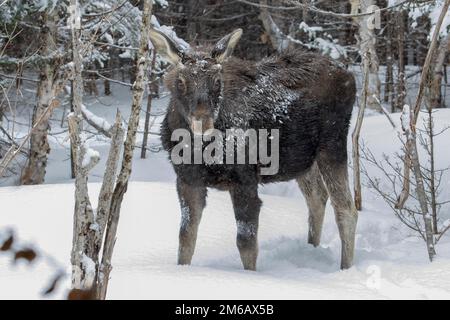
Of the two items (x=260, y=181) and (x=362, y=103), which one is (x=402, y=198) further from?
(x=260, y=181)

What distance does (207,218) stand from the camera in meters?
7.38

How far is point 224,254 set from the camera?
6504 mm

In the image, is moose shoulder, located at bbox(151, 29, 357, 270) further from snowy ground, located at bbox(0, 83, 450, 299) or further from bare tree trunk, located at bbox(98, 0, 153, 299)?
bare tree trunk, located at bbox(98, 0, 153, 299)

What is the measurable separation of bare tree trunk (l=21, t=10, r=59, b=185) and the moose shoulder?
183 inches

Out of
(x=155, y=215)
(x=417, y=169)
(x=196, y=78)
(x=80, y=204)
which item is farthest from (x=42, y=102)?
(x=80, y=204)

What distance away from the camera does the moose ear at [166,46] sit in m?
5.55

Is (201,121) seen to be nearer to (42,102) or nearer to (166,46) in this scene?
(166,46)

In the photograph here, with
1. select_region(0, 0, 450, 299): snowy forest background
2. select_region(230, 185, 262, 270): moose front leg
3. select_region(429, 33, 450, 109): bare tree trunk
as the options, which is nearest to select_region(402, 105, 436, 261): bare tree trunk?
select_region(0, 0, 450, 299): snowy forest background

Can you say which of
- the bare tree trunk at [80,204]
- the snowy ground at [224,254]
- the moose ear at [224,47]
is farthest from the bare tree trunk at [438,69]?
the bare tree trunk at [80,204]

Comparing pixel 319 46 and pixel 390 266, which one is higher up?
pixel 319 46

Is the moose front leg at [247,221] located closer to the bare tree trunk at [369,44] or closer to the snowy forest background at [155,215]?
the snowy forest background at [155,215]

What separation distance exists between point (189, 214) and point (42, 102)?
5.35m

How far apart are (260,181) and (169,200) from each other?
6.33ft
